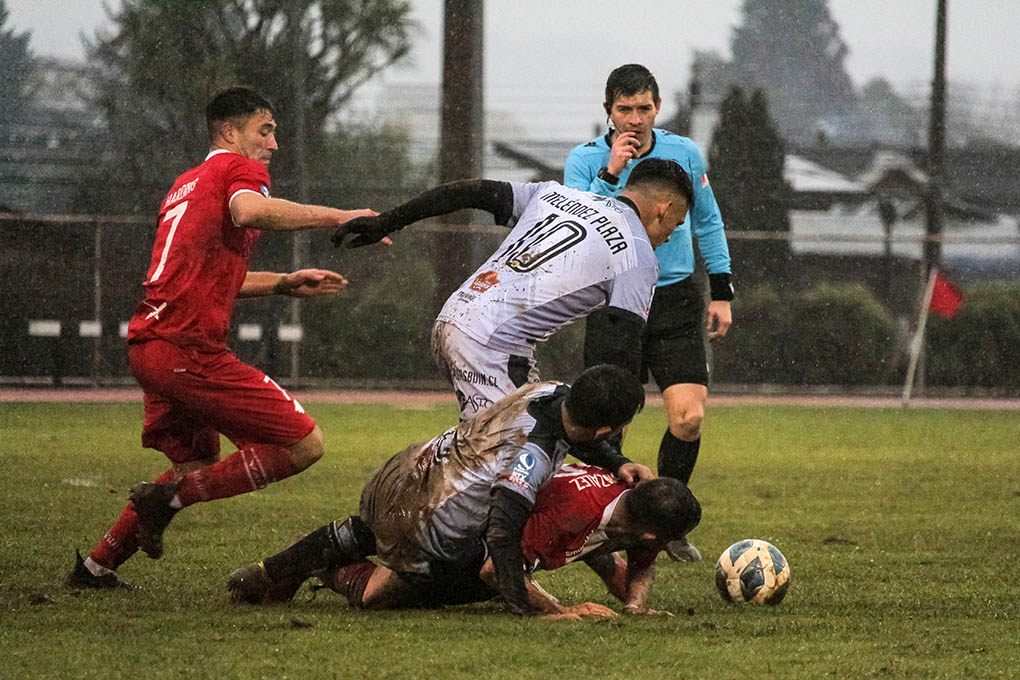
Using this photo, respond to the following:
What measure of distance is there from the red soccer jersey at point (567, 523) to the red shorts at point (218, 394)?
1059mm

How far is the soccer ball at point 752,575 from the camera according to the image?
5781 mm

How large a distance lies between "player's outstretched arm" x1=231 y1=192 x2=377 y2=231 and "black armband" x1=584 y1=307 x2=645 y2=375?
97 centimetres

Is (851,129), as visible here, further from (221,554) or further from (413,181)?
(221,554)

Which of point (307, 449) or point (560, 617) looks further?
point (307, 449)

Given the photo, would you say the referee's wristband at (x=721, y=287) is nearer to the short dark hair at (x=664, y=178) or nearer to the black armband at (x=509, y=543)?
the short dark hair at (x=664, y=178)

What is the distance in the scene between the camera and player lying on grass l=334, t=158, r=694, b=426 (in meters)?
5.64

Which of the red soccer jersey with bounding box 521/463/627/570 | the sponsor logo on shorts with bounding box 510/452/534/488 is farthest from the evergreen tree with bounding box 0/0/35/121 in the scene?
the sponsor logo on shorts with bounding box 510/452/534/488

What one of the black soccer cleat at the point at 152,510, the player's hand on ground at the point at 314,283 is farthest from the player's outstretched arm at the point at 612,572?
the black soccer cleat at the point at 152,510

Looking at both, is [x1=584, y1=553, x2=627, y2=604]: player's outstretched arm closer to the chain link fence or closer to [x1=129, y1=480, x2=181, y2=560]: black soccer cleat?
[x1=129, y1=480, x2=181, y2=560]: black soccer cleat

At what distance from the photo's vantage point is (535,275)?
571 centimetres

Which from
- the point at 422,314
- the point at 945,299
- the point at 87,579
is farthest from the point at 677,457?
the point at 945,299

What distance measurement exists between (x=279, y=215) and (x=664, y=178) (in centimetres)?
145

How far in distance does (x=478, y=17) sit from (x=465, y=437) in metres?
17.7

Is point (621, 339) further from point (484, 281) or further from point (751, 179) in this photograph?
point (751, 179)
